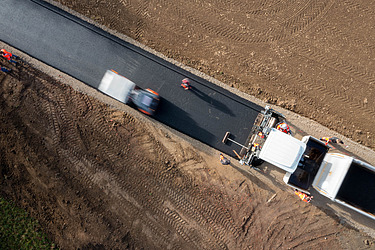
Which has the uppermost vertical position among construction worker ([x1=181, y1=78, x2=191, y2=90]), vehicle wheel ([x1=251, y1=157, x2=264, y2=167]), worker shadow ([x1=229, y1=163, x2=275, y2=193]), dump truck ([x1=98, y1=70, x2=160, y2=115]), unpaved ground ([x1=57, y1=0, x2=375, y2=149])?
unpaved ground ([x1=57, y1=0, x2=375, y2=149])

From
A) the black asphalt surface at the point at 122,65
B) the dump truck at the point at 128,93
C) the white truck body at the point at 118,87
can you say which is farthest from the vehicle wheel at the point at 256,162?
the white truck body at the point at 118,87

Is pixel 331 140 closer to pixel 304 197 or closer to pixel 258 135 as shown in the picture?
pixel 304 197

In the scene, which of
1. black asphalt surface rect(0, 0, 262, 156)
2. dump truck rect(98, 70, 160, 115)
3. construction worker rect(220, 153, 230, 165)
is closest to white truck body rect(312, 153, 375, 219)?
black asphalt surface rect(0, 0, 262, 156)

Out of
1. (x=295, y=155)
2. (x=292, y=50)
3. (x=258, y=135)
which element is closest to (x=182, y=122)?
(x=258, y=135)

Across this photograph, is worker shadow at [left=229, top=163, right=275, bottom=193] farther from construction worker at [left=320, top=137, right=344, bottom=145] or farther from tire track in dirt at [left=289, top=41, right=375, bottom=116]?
tire track in dirt at [left=289, top=41, right=375, bottom=116]

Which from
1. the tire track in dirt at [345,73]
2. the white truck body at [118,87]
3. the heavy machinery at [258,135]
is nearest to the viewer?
the heavy machinery at [258,135]

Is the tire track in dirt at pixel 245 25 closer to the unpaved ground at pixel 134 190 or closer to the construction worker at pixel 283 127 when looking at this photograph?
the construction worker at pixel 283 127
